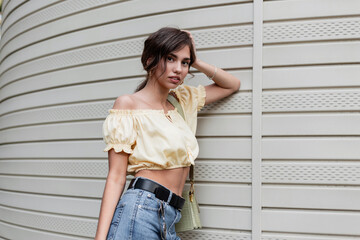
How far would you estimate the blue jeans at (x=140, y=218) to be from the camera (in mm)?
2236

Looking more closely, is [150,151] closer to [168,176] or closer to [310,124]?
[168,176]

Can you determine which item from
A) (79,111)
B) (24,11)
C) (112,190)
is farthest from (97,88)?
(24,11)

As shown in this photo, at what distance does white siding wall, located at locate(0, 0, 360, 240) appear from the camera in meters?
2.72

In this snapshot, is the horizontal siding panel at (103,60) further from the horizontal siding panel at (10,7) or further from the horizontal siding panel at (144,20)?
the horizontal siding panel at (10,7)

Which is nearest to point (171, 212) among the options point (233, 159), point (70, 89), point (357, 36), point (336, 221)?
point (233, 159)

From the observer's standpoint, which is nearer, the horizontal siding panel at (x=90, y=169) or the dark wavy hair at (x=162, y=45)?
the dark wavy hair at (x=162, y=45)

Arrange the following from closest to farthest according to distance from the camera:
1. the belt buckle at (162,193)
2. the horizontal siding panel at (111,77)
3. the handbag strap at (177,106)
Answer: the belt buckle at (162,193), the handbag strap at (177,106), the horizontal siding panel at (111,77)

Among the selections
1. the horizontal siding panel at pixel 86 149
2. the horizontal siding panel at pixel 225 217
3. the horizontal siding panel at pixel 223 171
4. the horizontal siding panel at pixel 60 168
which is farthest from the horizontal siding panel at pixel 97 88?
the horizontal siding panel at pixel 225 217

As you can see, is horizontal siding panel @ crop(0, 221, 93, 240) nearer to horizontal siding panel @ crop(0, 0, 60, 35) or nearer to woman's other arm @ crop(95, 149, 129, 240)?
woman's other arm @ crop(95, 149, 129, 240)

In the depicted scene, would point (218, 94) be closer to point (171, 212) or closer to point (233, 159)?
point (233, 159)

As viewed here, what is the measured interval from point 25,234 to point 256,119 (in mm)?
2675

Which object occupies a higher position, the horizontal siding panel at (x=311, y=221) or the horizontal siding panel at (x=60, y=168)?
the horizontal siding panel at (x=60, y=168)

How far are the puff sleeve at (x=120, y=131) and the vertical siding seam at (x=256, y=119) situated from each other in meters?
0.89

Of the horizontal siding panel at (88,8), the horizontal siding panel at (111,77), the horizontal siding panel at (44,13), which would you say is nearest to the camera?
the horizontal siding panel at (111,77)
